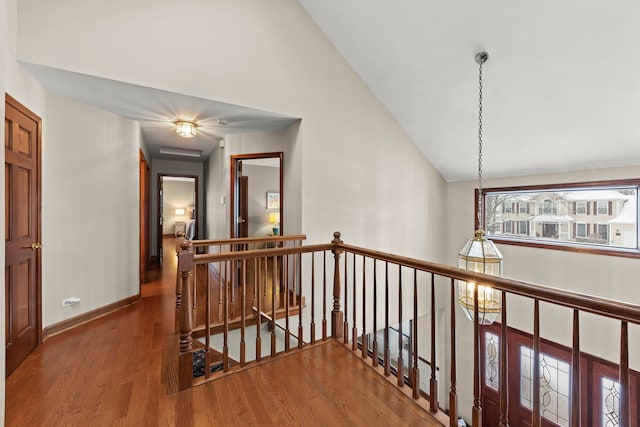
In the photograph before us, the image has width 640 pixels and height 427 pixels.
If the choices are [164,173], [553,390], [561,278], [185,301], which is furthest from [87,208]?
[553,390]

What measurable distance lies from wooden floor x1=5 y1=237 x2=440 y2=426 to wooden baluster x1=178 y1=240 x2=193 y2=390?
0.09 metres

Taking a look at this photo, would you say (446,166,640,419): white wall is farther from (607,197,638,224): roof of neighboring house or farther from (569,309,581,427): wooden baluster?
(569,309,581,427): wooden baluster

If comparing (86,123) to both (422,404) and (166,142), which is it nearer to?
(166,142)

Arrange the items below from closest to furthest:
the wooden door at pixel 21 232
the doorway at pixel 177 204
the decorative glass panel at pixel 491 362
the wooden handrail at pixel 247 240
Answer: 1. the wooden door at pixel 21 232
2. the wooden handrail at pixel 247 240
3. the decorative glass panel at pixel 491 362
4. the doorway at pixel 177 204

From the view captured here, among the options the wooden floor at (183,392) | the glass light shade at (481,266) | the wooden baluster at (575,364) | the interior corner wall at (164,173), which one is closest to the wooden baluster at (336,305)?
the wooden floor at (183,392)

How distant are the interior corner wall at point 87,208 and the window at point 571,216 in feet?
17.7

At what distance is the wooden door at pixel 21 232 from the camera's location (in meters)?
2.14

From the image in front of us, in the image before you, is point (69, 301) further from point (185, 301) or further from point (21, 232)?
point (185, 301)

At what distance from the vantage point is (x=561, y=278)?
12.5 feet

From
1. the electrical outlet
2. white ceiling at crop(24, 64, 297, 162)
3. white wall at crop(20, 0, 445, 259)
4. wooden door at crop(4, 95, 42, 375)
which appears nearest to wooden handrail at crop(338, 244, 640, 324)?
white wall at crop(20, 0, 445, 259)

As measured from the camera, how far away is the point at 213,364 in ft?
8.96

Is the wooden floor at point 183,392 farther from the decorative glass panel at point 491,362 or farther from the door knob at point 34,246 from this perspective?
the decorative glass panel at point 491,362

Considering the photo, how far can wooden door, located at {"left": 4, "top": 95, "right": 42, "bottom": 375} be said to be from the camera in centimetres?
214

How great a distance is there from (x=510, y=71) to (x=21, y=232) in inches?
189
